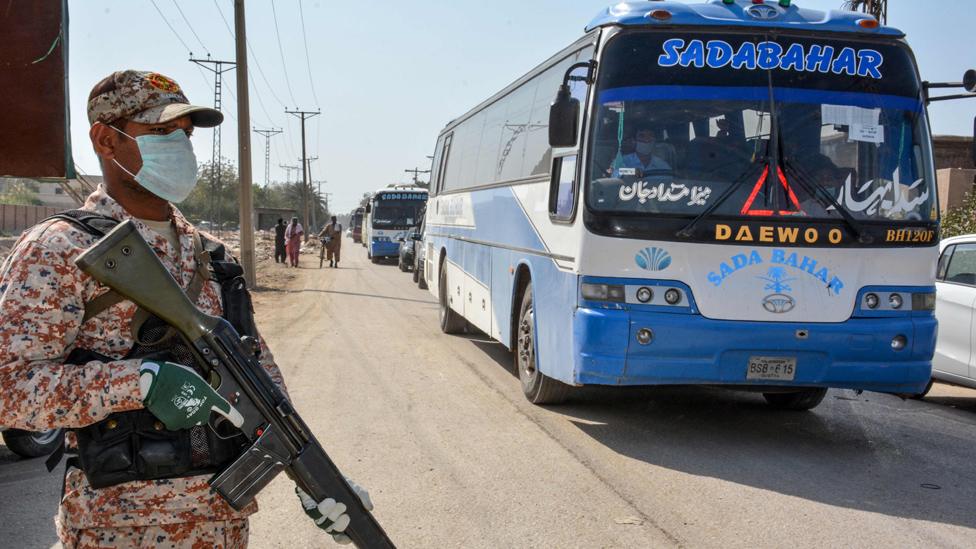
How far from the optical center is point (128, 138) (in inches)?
93.0

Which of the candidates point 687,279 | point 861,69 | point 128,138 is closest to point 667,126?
point 687,279

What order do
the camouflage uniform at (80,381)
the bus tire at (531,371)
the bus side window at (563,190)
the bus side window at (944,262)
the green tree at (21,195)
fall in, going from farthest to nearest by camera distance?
the green tree at (21,195) < the bus side window at (944,262) < the bus tire at (531,371) < the bus side window at (563,190) < the camouflage uniform at (80,381)

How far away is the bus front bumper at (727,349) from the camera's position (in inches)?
239

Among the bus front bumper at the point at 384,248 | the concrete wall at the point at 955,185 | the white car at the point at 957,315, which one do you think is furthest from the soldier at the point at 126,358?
the bus front bumper at the point at 384,248

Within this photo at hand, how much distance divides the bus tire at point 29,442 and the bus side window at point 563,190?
388 cm

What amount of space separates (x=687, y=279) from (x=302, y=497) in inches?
167

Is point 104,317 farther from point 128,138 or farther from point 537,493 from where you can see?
point 537,493

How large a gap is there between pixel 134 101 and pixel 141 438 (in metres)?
0.91

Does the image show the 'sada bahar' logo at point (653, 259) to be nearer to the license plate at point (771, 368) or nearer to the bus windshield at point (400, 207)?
the license plate at point (771, 368)

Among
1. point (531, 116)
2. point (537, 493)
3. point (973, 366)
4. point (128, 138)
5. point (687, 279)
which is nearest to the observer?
point (128, 138)

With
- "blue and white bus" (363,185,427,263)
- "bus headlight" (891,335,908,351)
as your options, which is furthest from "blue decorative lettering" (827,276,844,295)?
"blue and white bus" (363,185,427,263)

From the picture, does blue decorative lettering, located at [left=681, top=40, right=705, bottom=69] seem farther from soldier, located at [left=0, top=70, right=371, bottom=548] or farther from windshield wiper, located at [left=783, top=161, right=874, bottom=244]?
soldier, located at [left=0, top=70, right=371, bottom=548]

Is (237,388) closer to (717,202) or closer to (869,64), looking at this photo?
(717,202)

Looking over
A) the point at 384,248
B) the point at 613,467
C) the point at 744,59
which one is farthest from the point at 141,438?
the point at 384,248
